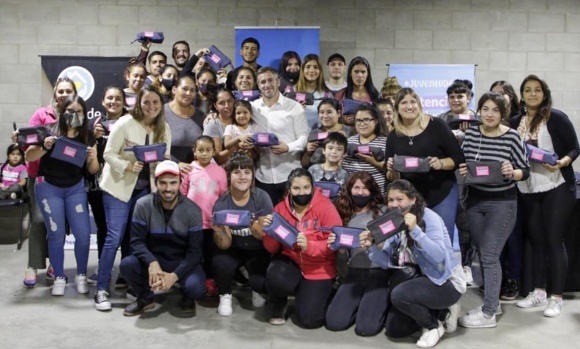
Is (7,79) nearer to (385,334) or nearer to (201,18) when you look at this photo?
(201,18)

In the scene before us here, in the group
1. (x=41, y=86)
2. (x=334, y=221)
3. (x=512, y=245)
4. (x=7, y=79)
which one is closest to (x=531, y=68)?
(x=512, y=245)

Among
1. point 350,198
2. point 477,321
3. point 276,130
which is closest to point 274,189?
point 276,130

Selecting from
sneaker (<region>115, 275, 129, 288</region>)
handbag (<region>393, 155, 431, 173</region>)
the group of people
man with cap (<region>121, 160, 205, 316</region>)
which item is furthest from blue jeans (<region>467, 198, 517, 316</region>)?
sneaker (<region>115, 275, 129, 288</region>)

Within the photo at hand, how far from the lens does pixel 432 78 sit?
20.9 feet

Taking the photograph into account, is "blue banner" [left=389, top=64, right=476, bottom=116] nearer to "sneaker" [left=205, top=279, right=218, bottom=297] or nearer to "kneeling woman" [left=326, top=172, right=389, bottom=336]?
"kneeling woman" [left=326, top=172, right=389, bottom=336]

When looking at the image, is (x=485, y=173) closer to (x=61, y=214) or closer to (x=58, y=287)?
(x=61, y=214)

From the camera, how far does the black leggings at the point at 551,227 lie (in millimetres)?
4070

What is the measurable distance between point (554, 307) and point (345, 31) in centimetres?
375

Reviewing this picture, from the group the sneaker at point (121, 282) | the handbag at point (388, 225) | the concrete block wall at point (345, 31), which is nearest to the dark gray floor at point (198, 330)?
the sneaker at point (121, 282)

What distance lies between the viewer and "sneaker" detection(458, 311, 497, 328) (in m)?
3.84

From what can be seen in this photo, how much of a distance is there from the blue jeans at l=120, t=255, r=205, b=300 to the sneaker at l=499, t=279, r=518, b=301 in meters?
2.14

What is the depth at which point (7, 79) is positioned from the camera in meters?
6.64

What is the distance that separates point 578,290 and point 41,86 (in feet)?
17.7

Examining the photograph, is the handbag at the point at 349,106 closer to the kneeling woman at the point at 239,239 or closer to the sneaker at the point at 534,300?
the kneeling woman at the point at 239,239
